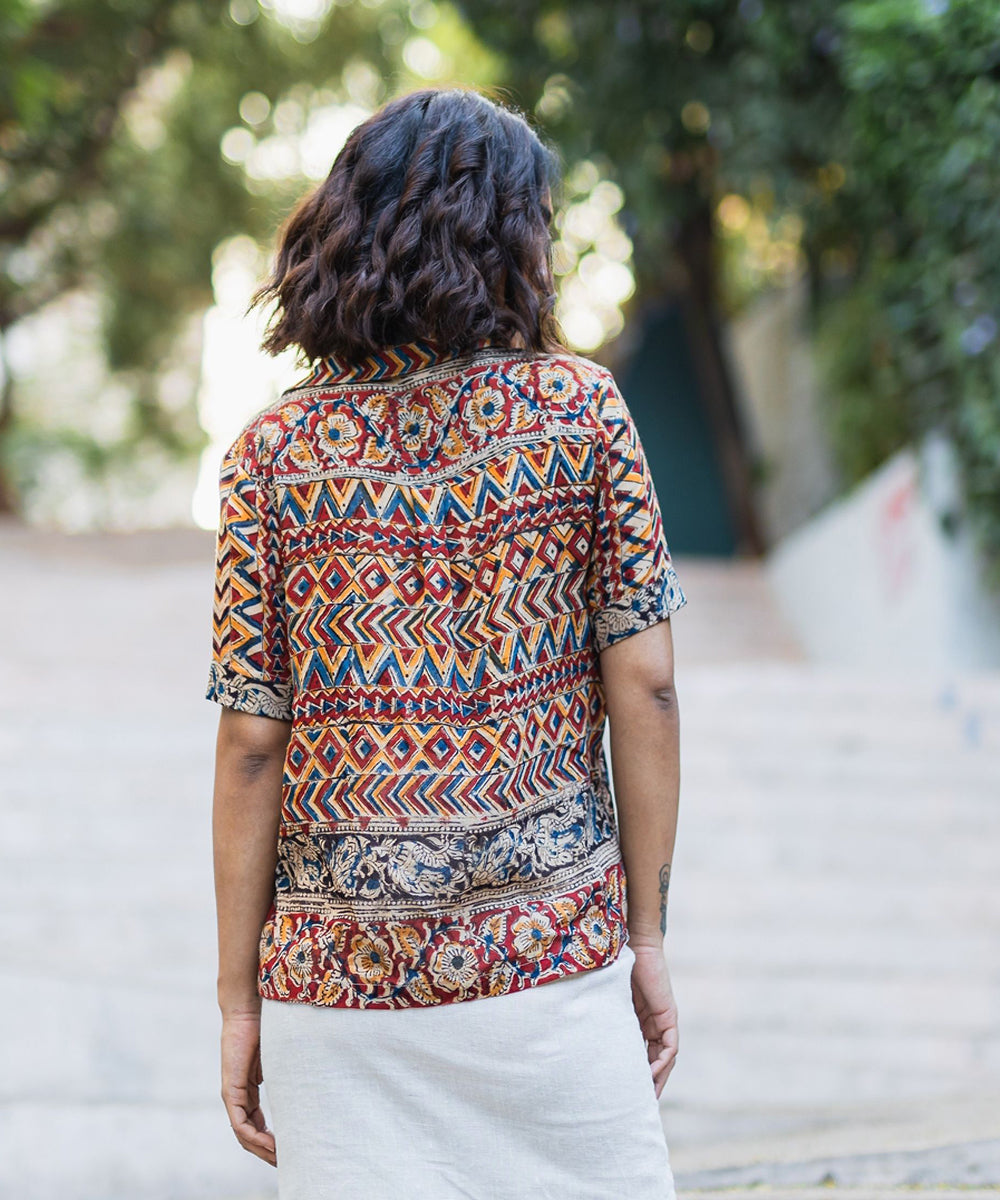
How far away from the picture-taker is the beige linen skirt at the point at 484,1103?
4.24 feet

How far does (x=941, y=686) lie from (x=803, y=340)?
20.4 feet

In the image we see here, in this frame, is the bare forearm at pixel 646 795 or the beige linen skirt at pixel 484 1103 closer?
the beige linen skirt at pixel 484 1103

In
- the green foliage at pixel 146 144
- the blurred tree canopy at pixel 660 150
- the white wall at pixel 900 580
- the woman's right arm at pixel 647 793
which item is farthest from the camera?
the green foliage at pixel 146 144

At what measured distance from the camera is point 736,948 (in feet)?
11.3

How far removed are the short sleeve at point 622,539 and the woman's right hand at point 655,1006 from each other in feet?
1.18

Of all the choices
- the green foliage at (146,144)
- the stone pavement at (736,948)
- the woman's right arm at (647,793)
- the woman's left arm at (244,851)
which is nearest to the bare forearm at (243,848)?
the woman's left arm at (244,851)

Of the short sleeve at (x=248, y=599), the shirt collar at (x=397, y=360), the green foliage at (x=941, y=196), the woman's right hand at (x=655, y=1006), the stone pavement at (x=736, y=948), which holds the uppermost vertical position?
the green foliage at (x=941, y=196)

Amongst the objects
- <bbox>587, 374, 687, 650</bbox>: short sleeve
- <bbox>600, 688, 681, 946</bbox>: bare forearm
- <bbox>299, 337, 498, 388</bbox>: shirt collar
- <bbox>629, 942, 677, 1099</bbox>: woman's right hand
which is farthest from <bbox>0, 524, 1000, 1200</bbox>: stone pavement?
<bbox>299, 337, 498, 388</bbox>: shirt collar

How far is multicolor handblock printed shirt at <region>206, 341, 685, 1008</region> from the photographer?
1295 mm

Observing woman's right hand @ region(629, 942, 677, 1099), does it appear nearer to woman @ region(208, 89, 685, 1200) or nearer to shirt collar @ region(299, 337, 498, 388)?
woman @ region(208, 89, 685, 1200)

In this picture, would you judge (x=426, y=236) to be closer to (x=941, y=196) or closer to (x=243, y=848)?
(x=243, y=848)

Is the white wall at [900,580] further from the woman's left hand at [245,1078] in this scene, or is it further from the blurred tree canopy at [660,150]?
the woman's left hand at [245,1078]

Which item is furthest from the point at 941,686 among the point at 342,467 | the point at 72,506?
the point at 72,506

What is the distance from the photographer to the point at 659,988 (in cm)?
145
